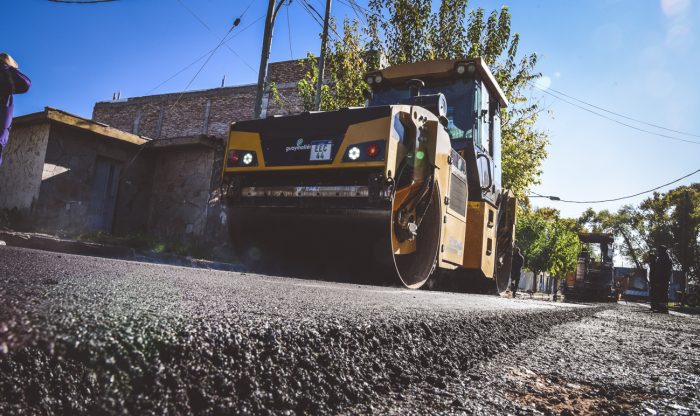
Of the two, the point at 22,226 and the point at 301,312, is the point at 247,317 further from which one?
the point at 22,226

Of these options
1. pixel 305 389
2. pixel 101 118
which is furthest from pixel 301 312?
pixel 101 118

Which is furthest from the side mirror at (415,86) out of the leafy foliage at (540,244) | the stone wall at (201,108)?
the leafy foliage at (540,244)

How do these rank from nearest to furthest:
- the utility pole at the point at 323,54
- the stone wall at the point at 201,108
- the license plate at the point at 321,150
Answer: the license plate at the point at 321,150 < the utility pole at the point at 323,54 < the stone wall at the point at 201,108

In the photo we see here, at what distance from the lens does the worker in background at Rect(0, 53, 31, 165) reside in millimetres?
5125

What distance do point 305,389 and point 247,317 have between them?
0.23 metres

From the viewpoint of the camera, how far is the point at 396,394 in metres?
1.26

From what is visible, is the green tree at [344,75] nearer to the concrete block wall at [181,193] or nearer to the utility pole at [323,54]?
the utility pole at [323,54]

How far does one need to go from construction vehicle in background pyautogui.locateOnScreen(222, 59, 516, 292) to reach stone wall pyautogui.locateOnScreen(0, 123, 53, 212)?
25.2ft

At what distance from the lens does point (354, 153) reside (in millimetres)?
4145

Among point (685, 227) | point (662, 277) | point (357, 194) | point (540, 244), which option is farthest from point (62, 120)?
point (685, 227)

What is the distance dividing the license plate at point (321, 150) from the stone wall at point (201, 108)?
16936mm

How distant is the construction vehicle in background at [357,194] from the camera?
13.5 feet

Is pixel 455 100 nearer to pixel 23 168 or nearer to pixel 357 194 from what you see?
pixel 357 194

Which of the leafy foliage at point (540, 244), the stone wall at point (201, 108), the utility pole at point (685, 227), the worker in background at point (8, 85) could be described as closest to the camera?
the worker in background at point (8, 85)
